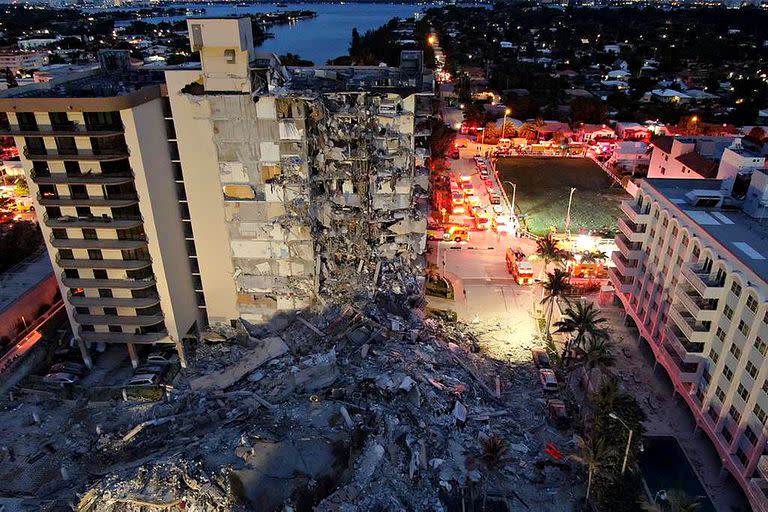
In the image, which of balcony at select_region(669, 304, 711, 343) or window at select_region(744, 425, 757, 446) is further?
balcony at select_region(669, 304, 711, 343)

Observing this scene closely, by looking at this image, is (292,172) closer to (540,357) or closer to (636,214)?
(540,357)

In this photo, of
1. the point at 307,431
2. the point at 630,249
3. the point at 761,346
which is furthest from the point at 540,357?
the point at 307,431

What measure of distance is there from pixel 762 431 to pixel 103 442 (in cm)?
3602

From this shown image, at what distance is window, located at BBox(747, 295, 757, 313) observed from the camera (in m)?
28.9

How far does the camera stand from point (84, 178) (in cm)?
3488

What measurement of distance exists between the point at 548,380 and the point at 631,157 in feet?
198

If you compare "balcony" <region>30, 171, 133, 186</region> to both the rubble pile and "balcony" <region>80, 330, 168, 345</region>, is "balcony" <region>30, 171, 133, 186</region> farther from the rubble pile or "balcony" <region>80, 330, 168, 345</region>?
the rubble pile

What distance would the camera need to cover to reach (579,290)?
167 feet

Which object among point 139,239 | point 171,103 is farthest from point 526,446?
point 171,103

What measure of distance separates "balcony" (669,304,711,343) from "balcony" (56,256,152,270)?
115 ft

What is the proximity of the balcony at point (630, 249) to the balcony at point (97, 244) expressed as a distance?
119 ft

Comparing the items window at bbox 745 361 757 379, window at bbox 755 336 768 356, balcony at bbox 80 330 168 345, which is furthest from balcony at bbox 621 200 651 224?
balcony at bbox 80 330 168 345

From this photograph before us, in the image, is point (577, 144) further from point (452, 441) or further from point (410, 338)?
point (452, 441)

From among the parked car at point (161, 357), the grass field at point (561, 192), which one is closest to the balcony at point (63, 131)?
the parked car at point (161, 357)
